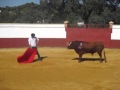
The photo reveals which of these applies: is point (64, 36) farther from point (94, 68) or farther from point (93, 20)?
point (93, 20)

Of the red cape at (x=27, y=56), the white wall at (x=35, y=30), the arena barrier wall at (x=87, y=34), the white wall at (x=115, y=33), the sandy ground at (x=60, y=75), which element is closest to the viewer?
the sandy ground at (x=60, y=75)

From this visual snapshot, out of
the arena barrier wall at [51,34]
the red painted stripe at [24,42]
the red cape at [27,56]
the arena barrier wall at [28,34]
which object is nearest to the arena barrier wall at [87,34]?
the arena barrier wall at [51,34]

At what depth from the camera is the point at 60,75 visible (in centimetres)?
1102

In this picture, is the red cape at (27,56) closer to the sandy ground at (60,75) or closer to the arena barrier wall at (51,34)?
the sandy ground at (60,75)

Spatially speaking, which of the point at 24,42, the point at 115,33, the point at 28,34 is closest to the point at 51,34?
the point at 28,34

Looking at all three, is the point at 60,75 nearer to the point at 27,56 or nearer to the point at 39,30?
the point at 27,56

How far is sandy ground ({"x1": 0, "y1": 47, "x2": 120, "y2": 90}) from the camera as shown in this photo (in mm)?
9203

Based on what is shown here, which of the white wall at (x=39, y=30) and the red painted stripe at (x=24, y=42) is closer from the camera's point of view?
the red painted stripe at (x=24, y=42)

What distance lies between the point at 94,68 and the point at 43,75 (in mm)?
2553

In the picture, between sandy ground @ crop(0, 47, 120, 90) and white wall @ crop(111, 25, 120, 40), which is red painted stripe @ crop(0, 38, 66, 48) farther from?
sandy ground @ crop(0, 47, 120, 90)

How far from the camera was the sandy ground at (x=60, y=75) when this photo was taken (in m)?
9.20

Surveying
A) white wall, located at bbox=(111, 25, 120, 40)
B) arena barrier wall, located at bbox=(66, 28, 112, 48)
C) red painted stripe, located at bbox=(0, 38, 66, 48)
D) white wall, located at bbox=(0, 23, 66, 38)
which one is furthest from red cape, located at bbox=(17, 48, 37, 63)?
white wall, located at bbox=(111, 25, 120, 40)

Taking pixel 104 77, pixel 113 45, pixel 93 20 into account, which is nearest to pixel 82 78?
pixel 104 77

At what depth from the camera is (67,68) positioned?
1259cm
